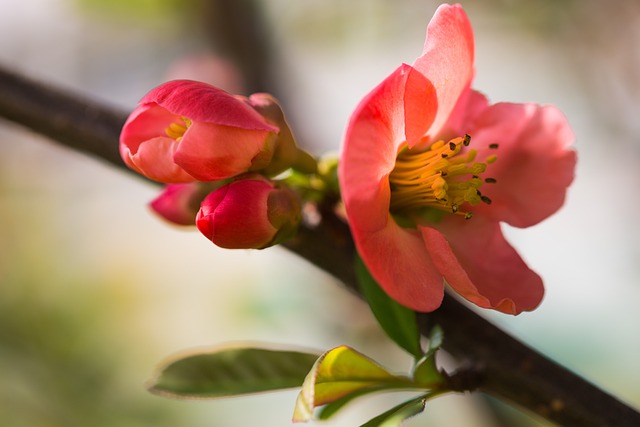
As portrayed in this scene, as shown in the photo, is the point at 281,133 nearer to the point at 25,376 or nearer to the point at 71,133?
the point at 71,133

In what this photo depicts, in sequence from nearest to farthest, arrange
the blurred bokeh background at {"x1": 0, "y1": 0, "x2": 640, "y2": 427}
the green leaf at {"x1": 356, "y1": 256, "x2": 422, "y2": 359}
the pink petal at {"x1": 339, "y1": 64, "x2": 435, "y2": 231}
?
the pink petal at {"x1": 339, "y1": 64, "x2": 435, "y2": 231} < the green leaf at {"x1": 356, "y1": 256, "x2": 422, "y2": 359} < the blurred bokeh background at {"x1": 0, "y1": 0, "x2": 640, "y2": 427}

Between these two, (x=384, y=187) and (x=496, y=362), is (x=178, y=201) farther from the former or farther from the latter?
(x=496, y=362)

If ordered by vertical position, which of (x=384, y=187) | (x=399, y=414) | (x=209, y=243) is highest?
(x=209, y=243)

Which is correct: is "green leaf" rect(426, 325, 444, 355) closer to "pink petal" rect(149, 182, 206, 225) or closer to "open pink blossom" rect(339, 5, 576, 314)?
"open pink blossom" rect(339, 5, 576, 314)

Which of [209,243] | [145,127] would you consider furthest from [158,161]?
[209,243]

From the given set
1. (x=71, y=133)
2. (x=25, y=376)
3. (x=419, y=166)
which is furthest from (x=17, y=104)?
(x=25, y=376)

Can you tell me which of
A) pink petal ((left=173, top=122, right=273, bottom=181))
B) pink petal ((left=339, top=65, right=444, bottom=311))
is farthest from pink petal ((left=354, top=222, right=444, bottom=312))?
pink petal ((left=173, top=122, right=273, bottom=181))
